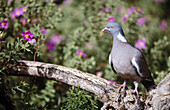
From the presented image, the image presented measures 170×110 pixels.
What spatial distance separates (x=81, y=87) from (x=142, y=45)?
50.1 inches

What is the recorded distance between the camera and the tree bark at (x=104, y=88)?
187cm

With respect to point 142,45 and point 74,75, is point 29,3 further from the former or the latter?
point 142,45

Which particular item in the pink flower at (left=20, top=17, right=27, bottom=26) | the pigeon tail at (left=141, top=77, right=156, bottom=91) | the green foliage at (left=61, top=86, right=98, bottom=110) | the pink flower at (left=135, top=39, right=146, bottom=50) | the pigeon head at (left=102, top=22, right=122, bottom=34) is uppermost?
the pink flower at (left=20, top=17, right=27, bottom=26)

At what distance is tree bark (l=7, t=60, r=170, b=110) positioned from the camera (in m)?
1.87

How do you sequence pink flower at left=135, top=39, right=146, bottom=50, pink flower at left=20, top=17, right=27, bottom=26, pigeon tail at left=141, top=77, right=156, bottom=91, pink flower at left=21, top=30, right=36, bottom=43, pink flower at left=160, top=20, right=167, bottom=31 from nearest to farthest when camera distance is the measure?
pink flower at left=21, top=30, right=36, bottom=43 → pigeon tail at left=141, top=77, right=156, bottom=91 → pink flower at left=20, top=17, right=27, bottom=26 → pink flower at left=135, top=39, right=146, bottom=50 → pink flower at left=160, top=20, right=167, bottom=31

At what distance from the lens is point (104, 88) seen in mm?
1942

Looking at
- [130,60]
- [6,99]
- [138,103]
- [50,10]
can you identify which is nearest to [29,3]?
[50,10]

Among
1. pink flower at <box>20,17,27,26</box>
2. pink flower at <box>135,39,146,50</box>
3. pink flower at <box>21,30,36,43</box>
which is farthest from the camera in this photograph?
pink flower at <box>135,39,146,50</box>

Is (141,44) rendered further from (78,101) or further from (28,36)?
(28,36)

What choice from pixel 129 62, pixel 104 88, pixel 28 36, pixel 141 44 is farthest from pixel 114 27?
pixel 28 36

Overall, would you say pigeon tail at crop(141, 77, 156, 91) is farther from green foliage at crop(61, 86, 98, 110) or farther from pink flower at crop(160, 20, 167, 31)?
pink flower at crop(160, 20, 167, 31)

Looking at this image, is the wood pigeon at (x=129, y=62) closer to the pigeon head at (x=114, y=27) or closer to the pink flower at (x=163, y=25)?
the pigeon head at (x=114, y=27)

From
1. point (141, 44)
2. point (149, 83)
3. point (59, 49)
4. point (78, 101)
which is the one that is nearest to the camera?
point (78, 101)

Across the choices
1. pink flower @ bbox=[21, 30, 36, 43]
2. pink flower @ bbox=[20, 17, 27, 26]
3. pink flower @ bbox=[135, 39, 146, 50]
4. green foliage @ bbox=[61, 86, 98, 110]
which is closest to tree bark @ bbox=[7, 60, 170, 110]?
green foliage @ bbox=[61, 86, 98, 110]
